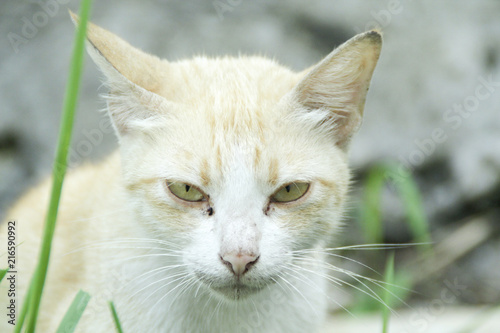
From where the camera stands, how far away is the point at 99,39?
71.8 inches

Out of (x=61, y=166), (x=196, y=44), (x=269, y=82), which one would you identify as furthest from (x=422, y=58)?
(x=61, y=166)

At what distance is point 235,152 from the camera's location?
1766 millimetres

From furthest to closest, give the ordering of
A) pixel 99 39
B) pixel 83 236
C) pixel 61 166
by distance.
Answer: pixel 83 236 < pixel 99 39 < pixel 61 166

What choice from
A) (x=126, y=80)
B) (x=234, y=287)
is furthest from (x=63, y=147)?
(x=234, y=287)

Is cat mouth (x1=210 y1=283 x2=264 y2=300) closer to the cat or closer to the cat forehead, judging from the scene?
the cat

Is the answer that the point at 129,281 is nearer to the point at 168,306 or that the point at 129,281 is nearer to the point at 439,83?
the point at 168,306

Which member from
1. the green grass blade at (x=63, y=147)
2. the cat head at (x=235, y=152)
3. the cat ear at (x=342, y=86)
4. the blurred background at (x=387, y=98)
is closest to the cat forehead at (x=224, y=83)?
the cat head at (x=235, y=152)

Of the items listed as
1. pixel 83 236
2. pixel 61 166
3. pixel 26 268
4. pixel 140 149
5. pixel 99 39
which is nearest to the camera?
pixel 61 166

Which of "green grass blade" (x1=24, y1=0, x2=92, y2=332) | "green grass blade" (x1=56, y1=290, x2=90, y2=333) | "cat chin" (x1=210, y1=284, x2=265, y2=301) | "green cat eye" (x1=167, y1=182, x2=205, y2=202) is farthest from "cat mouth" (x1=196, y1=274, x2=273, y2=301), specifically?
"green grass blade" (x1=24, y1=0, x2=92, y2=332)

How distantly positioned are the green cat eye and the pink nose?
0.82ft

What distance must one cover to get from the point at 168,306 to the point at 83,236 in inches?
23.5

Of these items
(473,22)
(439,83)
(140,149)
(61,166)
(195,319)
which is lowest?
(195,319)

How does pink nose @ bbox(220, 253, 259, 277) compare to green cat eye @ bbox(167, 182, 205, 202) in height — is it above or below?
below

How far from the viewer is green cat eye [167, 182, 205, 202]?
1788 mm
